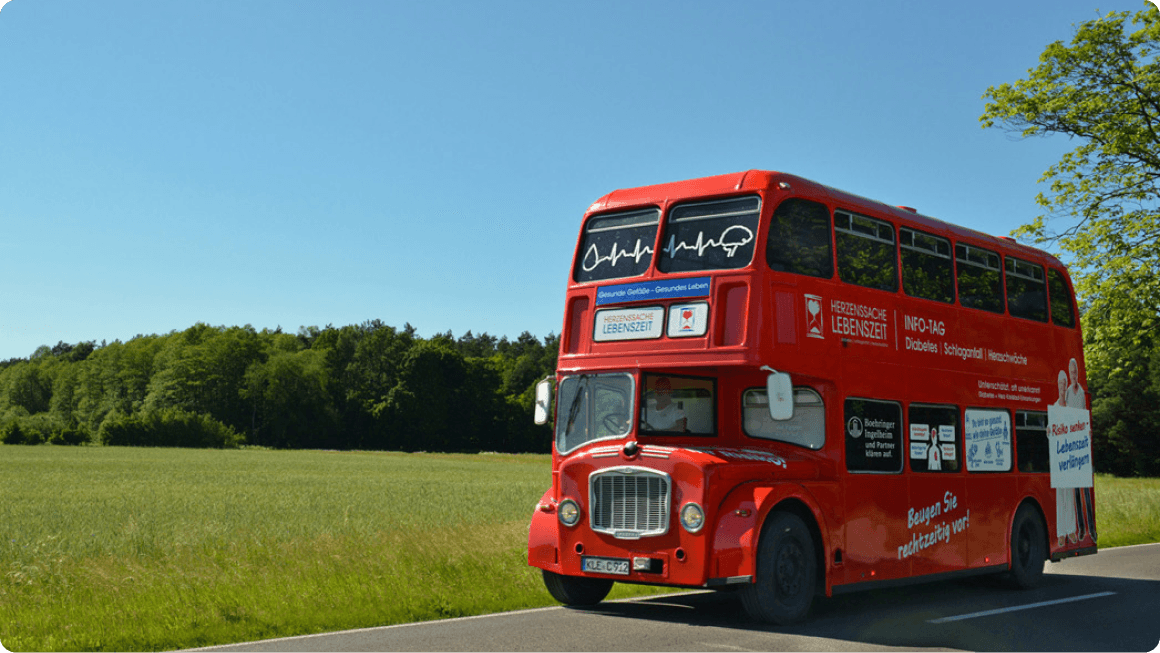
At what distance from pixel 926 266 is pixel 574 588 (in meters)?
5.66

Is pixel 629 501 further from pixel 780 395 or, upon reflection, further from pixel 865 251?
pixel 865 251

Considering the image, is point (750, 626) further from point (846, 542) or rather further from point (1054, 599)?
point (1054, 599)

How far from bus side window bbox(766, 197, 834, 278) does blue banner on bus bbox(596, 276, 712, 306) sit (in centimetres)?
72

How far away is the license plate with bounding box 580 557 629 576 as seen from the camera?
1009 centimetres

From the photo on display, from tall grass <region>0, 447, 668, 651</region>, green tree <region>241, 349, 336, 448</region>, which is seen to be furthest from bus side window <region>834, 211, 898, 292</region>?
green tree <region>241, 349, 336, 448</region>

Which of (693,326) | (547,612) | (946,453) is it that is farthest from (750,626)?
(946,453)

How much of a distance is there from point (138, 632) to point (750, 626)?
18.1ft

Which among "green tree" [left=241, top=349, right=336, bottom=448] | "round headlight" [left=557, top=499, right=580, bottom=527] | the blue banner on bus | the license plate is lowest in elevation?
the license plate

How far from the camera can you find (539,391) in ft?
36.3

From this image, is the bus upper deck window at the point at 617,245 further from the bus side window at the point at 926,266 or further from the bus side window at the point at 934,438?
the bus side window at the point at 934,438

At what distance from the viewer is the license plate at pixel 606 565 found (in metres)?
10.1

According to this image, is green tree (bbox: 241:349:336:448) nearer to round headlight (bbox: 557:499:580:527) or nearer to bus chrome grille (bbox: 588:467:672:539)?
round headlight (bbox: 557:499:580:527)

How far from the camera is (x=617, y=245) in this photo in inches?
445

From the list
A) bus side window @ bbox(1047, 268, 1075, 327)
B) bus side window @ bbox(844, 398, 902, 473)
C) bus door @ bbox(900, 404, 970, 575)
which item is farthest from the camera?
bus side window @ bbox(1047, 268, 1075, 327)
